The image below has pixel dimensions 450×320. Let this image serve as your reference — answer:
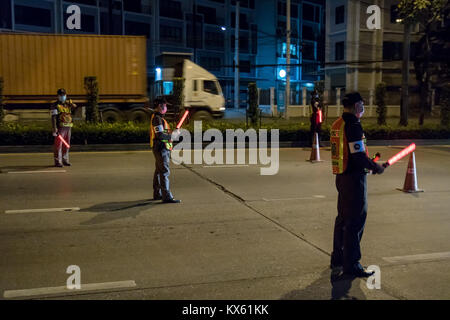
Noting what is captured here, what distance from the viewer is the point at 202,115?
1019 inches

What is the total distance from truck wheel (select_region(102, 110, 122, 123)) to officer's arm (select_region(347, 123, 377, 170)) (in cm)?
2088

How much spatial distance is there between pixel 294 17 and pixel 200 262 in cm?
6026

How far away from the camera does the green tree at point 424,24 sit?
76.1 feet

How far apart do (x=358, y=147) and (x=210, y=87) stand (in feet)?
73.4

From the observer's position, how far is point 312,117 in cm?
1706

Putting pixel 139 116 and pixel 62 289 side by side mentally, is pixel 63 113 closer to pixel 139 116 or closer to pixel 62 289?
pixel 62 289

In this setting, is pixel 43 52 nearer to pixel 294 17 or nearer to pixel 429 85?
pixel 429 85

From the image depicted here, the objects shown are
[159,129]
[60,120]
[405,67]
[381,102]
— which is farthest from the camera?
[405,67]

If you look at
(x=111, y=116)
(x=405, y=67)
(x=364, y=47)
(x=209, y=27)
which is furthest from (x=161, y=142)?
(x=209, y=27)

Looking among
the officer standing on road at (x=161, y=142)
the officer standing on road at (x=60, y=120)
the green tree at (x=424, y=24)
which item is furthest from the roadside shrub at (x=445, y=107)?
the officer standing on road at (x=161, y=142)

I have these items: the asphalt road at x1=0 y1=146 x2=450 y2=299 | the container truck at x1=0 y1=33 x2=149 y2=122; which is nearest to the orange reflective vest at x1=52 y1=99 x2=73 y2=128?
the asphalt road at x1=0 y1=146 x2=450 y2=299

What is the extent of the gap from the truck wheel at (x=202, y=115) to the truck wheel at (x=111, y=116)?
370 cm

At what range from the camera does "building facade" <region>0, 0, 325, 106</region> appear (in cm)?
4491
